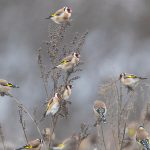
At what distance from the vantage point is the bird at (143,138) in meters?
5.04

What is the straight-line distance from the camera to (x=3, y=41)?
15867 millimetres

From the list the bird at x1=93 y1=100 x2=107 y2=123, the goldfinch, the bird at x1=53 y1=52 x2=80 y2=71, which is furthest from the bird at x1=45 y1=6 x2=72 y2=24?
the goldfinch

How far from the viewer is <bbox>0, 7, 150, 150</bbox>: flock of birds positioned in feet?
14.3

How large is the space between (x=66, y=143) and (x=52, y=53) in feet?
4.66

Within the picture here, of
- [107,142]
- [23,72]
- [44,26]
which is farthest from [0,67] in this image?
[107,142]

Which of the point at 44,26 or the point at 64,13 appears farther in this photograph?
the point at 44,26

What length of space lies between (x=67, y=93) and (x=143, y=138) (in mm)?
859

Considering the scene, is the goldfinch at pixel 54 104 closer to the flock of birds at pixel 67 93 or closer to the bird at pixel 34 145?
the flock of birds at pixel 67 93

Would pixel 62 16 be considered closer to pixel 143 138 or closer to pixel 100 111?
pixel 100 111

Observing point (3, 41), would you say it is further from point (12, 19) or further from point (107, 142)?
point (107, 142)

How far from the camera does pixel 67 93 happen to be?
4.52 metres

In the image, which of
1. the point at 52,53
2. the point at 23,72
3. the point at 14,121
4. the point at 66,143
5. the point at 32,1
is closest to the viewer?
the point at 52,53

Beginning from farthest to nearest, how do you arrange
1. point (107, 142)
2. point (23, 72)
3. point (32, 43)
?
point (32, 43)
point (23, 72)
point (107, 142)

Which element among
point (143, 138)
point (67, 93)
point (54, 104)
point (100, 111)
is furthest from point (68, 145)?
point (54, 104)
